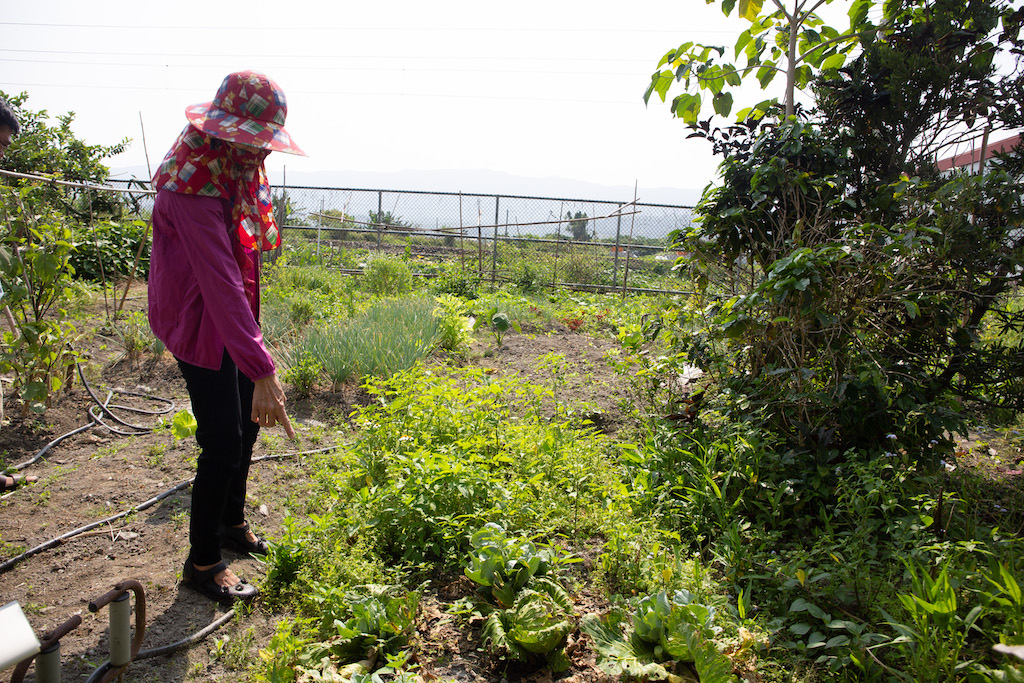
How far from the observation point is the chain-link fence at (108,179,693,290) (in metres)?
10.7

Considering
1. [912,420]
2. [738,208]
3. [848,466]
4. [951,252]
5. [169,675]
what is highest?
[738,208]

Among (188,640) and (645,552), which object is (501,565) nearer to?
(645,552)

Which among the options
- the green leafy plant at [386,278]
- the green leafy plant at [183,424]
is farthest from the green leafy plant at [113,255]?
the green leafy plant at [183,424]

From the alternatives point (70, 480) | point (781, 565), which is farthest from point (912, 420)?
point (70, 480)

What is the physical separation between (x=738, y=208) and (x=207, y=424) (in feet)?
8.92

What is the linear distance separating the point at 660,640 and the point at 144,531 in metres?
2.15

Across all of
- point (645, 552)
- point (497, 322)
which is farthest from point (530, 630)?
point (497, 322)

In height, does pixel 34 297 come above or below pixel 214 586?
above

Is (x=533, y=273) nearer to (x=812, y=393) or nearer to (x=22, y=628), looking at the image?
(x=812, y=393)

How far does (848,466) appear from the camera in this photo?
2.55 metres

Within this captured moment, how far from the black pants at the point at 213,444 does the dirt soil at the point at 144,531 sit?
0.23 m

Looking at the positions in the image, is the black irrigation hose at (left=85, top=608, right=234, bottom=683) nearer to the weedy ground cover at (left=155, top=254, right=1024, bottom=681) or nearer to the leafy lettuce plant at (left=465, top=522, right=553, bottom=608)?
the weedy ground cover at (left=155, top=254, right=1024, bottom=681)

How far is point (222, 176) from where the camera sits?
191 centimetres

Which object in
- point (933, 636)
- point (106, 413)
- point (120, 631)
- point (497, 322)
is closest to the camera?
point (120, 631)
